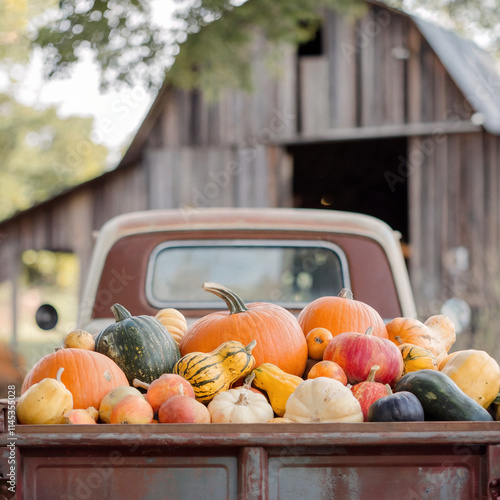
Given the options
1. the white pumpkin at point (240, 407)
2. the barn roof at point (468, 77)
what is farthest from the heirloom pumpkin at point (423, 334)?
the barn roof at point (468, 77)

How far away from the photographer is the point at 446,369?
2.73 metres

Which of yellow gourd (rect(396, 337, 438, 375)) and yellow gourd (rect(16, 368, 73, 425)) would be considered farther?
yellow gourd (rect(396, 337, 438, 375))

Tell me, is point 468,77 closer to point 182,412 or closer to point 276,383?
point 276,383

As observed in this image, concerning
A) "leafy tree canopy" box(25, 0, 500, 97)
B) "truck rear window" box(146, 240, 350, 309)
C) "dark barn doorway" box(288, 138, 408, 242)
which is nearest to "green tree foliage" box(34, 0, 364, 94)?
"leafy tree canopy" box(25, 0, 500, 97)

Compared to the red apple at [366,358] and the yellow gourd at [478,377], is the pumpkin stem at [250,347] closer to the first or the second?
the red apple at [366,358]

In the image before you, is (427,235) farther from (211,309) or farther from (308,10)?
(211,309)

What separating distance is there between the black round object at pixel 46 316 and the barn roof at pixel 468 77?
10.1 m

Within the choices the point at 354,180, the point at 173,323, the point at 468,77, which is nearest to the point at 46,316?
the point at 173,323

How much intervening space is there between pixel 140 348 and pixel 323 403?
2.69 feet

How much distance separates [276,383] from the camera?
2.65 m

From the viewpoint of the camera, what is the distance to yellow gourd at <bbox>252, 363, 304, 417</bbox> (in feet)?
8.61

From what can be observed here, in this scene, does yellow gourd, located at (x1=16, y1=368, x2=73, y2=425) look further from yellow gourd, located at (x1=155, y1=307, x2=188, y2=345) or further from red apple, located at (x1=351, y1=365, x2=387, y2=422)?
red apple, located at (x1=351, y1=365, x2=387, y2=422)

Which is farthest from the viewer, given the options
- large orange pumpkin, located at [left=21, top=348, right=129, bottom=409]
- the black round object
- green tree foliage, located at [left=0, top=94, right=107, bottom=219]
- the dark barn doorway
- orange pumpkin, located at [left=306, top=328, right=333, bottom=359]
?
green tree foliage, located at [left=0, top=94, right=107, bottom=219]

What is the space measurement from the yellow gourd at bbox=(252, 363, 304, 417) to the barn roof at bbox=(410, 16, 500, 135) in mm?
10719
